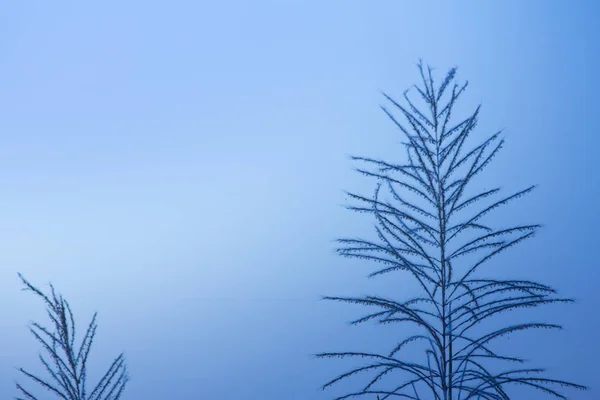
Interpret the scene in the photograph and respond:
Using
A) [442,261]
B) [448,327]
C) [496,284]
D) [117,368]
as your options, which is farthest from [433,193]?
[117,368]

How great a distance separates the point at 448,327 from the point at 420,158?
2.23 ft

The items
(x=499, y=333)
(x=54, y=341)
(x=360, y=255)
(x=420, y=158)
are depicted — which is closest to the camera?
(x=499, y=333)

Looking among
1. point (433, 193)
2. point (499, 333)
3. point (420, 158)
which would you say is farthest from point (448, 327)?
point (420, 158)

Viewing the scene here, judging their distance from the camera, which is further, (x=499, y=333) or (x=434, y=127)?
(x=434, y=127)

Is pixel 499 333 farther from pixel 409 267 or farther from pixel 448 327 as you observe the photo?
pixel 409 267

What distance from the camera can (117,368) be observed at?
7.10 feet

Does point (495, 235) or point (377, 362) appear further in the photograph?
point (377, 362)

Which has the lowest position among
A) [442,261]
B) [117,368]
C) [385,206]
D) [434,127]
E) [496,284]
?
[117,368]

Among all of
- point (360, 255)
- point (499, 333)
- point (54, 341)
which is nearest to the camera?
point (499, 333)

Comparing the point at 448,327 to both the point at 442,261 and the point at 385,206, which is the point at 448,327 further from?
the point at 385,206

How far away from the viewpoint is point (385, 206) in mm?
1886

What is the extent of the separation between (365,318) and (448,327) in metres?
0.33

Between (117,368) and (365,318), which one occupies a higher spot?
(365,318)

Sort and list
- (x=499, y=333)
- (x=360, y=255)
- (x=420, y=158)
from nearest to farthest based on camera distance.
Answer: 1. (x=499, y=333)
2. (x=420, y=158)
3. (x=360, y=255)
